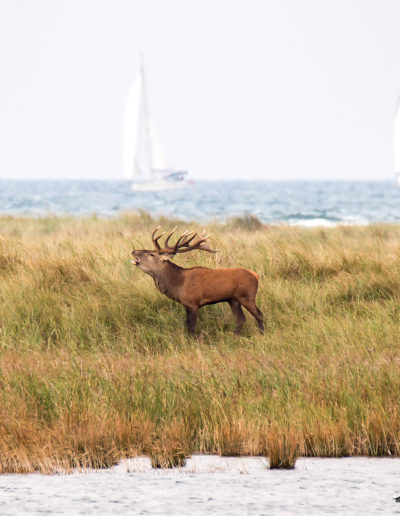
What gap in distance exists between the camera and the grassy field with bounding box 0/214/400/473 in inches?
214

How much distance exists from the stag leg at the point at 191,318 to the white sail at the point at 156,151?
61788mm

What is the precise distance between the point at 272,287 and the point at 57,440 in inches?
205

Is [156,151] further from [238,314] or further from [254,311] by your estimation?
[254,311]

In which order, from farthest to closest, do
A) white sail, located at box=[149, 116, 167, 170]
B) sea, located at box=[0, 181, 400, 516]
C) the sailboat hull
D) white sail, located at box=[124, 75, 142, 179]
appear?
1. the sailboat hull
2. white sail, located at box=[149, 116, 167, 170]
3. white sail, located at box=[124, 75, 142, 179]
4. sea, located at box=[0, 181, 400, 516]

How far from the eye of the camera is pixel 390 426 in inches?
218

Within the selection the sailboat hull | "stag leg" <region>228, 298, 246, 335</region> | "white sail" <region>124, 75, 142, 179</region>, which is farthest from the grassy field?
the sailboat hull

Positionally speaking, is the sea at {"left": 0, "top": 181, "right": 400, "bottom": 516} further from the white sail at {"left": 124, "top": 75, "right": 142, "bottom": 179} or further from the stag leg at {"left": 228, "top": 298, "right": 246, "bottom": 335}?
the white sail at {"left": 124, "top": 75, "right": 142, "bottom": 179}

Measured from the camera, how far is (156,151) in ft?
243

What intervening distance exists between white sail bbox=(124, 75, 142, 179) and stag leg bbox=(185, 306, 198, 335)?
59.8 meters

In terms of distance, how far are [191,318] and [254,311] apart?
2.06ft

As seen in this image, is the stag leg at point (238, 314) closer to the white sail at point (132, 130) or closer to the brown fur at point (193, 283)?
the brown fur at point (193, 283)

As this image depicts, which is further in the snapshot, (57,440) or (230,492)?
(57,440)

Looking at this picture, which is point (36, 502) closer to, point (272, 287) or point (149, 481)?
point (149, 481)

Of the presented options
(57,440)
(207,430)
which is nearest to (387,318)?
(207,430)
